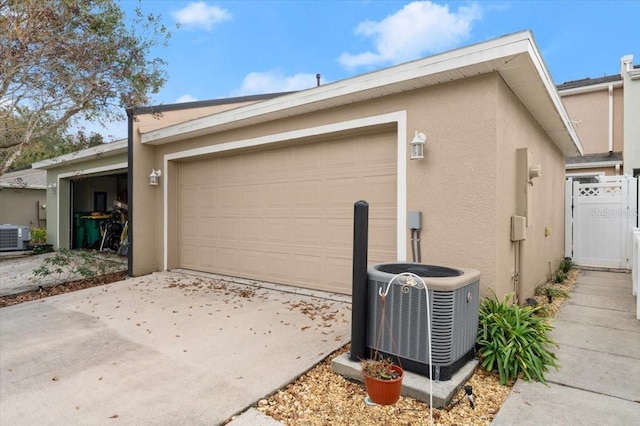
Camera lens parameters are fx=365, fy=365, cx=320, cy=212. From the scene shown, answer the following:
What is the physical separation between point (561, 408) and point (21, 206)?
19.9m

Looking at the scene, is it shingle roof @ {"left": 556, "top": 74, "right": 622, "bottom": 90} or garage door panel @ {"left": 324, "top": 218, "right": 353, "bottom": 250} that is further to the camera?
shingle roof @ {"left": 556, "top": 74, "right": 622, "bottom": 90}

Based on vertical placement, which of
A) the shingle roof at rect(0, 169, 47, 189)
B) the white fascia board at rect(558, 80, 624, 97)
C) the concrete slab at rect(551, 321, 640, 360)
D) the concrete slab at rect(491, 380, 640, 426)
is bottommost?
the concrete slab at rect(491, 380, 640, 426)

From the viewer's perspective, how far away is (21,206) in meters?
Result: 15.9

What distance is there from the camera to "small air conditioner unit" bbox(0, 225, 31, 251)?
41.2ft

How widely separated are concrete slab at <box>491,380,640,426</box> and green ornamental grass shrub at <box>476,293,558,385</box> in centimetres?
16

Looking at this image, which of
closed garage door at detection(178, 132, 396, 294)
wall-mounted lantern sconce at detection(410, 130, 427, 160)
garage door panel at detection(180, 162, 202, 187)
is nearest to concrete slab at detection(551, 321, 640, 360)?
closed garage door at detection(178, 132, 396, 294)

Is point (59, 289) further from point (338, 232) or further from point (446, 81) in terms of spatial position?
point (446, 81)

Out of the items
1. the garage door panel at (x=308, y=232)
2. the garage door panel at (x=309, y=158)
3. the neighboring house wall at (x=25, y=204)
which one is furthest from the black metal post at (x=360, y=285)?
the neighboring house wall at (x=25, y=204)

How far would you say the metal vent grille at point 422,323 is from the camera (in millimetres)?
2732

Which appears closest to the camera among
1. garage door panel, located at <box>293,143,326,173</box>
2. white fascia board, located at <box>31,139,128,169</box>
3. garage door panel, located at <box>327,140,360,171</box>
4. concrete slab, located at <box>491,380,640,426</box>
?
concrete slab, located at <box>491,380,640,426</box>

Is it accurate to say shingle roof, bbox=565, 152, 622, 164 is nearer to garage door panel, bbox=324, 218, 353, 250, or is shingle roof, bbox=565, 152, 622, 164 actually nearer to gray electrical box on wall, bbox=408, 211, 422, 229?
garage door panel, bbox=324, 218, 353, 250

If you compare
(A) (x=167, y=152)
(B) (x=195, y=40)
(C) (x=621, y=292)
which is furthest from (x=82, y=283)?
(C) (x=621, y=292)

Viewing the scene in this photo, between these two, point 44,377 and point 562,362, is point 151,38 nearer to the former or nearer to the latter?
point 44,377

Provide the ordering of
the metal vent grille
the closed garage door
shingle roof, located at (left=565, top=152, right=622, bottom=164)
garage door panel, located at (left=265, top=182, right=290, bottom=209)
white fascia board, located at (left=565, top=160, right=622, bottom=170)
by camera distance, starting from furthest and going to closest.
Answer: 1. shingle roof, located at (left=565, top=152, right=622, bottom=164)
2. white fascia board, located at (left=565, top=160, right=622, bottom=170)
3. garage door panel, located at (left=265, top=182, right=290, bottom=209)
4. the closed garage door
5. the metal vent grille
